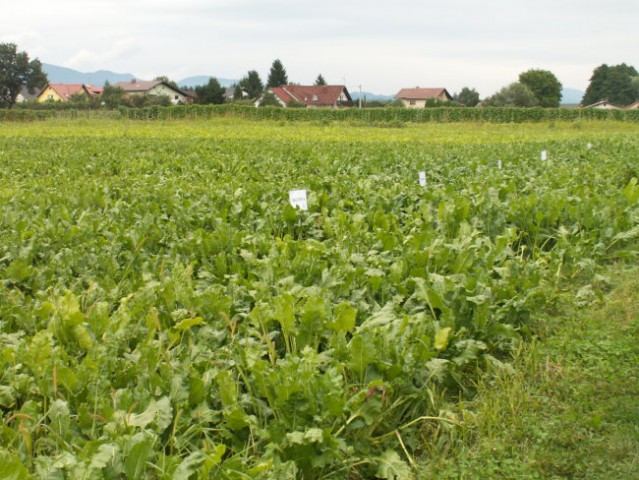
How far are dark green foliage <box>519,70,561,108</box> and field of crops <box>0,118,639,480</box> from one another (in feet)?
371

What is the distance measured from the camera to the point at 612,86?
11531cm

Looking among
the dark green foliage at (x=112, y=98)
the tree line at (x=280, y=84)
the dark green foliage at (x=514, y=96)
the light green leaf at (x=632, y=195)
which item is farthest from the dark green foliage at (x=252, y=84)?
the light green leaf at (x=632, y=195)

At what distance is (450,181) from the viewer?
406 inches

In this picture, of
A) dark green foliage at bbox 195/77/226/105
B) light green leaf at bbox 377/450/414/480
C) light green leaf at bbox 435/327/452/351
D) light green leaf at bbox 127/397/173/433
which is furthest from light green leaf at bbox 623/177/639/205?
dark green foliage at bbox 195/77/226/105

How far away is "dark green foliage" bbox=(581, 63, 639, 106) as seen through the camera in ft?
371

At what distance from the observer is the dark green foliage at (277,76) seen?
121 meters

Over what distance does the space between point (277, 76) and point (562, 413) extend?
123 metres

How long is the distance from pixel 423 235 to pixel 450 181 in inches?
198

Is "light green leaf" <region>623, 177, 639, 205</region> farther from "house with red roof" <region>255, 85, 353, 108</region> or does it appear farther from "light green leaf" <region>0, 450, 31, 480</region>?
"house with red roof" <region>255, 85, 353, 108</region>

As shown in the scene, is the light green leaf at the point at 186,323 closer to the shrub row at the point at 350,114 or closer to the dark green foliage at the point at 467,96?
the shrub row at the point at 350,114

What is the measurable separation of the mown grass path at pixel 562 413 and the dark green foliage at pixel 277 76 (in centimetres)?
11967

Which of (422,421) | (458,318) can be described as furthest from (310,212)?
(422,421)

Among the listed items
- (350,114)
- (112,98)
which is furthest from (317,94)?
(350,114)

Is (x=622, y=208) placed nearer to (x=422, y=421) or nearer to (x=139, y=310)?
(x=422, y=421)
